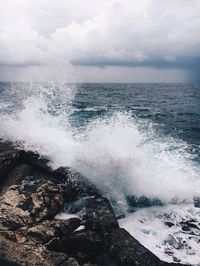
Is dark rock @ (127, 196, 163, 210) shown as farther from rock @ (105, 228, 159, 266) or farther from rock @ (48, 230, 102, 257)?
rock @ (48, 230, 102, 257)

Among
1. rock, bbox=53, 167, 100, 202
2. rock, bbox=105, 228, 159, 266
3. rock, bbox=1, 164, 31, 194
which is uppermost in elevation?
rock, bbox=1, 164, 31, 194

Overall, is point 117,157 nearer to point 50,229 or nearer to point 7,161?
point 7,161

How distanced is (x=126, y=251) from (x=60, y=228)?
4.09ft

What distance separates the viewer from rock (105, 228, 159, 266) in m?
5.04

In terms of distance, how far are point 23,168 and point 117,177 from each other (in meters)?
2.45

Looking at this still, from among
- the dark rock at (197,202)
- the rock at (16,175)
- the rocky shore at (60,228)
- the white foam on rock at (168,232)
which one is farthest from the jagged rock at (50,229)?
the dark rock at (197,202)

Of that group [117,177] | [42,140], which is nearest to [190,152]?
[117,177]

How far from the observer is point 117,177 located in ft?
26.5

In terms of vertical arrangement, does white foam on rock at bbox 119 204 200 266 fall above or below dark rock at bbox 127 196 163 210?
below

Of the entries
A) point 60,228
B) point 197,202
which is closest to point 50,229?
point 60,228

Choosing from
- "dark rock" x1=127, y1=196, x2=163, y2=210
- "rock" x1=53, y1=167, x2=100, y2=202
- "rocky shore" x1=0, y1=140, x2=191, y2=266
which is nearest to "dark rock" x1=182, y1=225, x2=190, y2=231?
"dark rock" x1=127, y1=196, x2=163, y2=210

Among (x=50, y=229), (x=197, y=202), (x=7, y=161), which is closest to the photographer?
(x=50, y=229)

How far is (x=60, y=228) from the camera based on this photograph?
549 cm

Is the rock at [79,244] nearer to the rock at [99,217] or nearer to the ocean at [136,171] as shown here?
the rock at [99,217]
